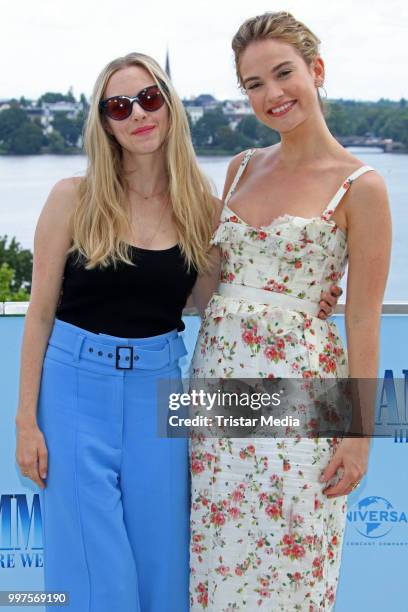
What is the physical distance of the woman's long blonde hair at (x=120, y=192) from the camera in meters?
2.06

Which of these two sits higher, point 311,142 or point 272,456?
point 311,142

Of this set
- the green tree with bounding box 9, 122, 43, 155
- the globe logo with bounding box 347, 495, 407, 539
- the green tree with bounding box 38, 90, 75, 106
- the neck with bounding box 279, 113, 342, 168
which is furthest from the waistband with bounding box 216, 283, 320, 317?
the green tree with bounding box 9, 122, 43, 155

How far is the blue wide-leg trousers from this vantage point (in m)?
2.03

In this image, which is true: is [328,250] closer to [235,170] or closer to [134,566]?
[235,170]

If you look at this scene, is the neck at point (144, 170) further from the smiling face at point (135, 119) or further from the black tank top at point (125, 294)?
the black tank top at point (125, 294)

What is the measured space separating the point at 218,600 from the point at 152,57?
1363 millimetres

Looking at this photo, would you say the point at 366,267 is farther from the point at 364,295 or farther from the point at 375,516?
the point at 375,516

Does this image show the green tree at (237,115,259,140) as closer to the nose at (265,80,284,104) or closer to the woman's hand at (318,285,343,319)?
the nose at (265,80,284,104)

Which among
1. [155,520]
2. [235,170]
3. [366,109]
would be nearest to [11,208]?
[366,109]

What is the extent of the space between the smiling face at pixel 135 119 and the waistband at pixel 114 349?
47 cm

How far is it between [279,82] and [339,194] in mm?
319

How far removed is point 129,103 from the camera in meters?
2.09

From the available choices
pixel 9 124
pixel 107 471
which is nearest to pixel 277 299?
pixel 107 471

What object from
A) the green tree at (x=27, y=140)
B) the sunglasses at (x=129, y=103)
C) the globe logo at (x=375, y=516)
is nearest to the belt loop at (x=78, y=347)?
the sunglasses at (x=129, y=103)
